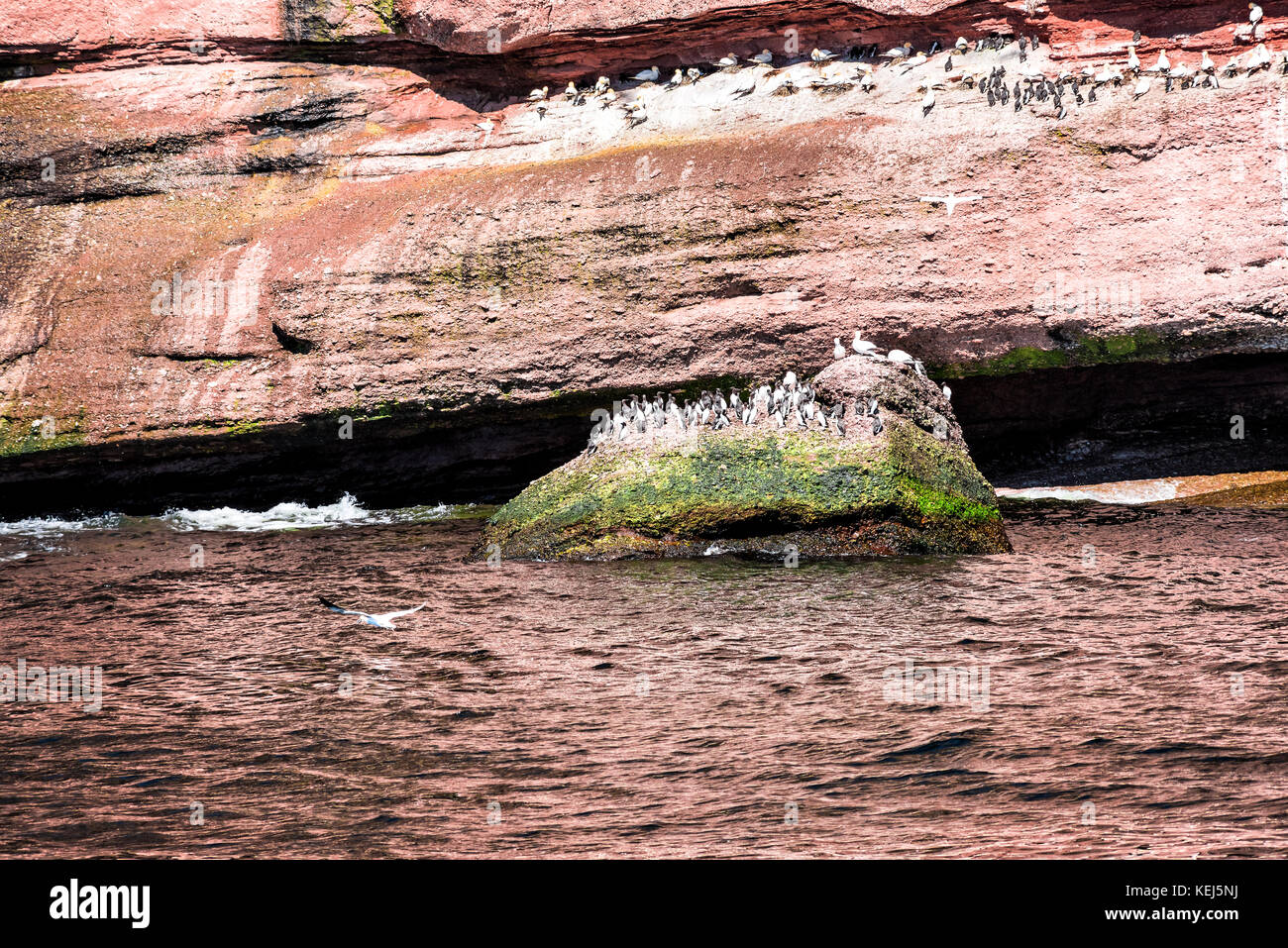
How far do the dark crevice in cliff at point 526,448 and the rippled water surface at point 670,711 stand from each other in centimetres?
315

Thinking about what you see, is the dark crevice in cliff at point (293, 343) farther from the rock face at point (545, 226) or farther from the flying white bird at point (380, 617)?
the flying white bird at point (380, 617)

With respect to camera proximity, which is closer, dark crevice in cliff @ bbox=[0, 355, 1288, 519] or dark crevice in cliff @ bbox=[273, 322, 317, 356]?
dark crevice in cliff @ bbox=[0, 355, 1288, 519]

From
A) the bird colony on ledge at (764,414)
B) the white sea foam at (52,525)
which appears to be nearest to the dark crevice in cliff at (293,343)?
the white sea foam at (52,525)

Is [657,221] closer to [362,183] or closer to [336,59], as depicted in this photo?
[362,183]

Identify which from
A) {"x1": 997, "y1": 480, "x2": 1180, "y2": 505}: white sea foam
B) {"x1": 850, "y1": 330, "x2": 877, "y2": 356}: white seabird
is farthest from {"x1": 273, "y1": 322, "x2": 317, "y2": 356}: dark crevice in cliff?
{"x1": 997, "y1": 480, "x2": 1180, "y2": 505}: white sea foam

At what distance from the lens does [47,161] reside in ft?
48.9

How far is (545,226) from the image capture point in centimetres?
1389

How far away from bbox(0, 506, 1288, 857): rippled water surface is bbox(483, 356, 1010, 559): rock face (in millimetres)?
385

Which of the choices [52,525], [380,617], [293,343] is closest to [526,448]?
[293,343]

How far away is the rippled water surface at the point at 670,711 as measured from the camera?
15.5 ft

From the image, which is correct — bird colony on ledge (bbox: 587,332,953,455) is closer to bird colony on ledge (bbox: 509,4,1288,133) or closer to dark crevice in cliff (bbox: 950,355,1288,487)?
dark crevice in cliff (bbox: 950,355,1288,487)

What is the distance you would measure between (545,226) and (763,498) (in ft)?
16.0

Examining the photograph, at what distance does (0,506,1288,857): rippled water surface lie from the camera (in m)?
4.71
